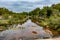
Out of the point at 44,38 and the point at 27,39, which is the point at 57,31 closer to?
the point at 44,38

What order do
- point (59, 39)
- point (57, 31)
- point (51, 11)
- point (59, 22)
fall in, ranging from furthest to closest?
point (51, 11) < point (59, 22) < point (57, 31) < point (59, 39)

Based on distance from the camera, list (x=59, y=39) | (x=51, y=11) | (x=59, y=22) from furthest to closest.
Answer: (x=51, y=11)
(x=59, y=22)
(x=59, y=39)

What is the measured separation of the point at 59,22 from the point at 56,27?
31.9 inches

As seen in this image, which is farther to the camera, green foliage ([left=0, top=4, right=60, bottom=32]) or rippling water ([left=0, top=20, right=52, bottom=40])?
green foliage ([left=0, top=4, right=60, bottom=32])

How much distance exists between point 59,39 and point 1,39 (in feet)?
13.3

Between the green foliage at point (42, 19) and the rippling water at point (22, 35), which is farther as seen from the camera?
the green foliage at point (42, 19)

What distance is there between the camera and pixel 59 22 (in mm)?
17500

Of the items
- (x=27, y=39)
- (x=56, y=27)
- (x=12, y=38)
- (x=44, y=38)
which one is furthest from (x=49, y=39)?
(x=56, y=27)

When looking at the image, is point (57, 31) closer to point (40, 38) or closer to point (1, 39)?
point (40, 38)

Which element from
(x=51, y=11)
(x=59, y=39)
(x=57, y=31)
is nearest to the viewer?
(x=59, y=39)

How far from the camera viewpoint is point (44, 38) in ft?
44.9

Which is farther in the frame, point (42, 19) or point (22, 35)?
point (42, 19)

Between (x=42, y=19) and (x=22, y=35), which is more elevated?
(x=22, y=35)

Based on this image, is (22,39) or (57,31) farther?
(57,31)
